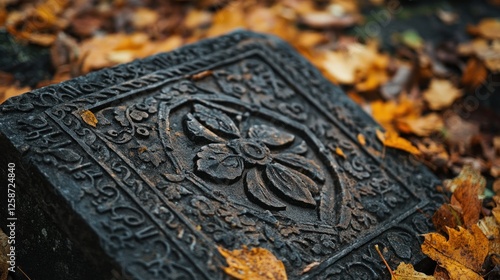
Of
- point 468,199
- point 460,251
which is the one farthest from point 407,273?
point 468,199

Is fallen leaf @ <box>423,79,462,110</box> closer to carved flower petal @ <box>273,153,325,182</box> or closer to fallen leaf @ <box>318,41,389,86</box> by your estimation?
fallen leaf @ <box>318,41,389,86</box>

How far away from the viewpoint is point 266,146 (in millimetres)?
2301

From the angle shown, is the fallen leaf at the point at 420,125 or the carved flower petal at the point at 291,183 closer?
the carved flower petal at the point at 291,183

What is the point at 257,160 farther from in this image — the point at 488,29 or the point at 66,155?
the point at 488,29

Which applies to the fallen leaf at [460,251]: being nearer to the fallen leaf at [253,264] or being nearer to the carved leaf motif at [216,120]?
the fallen leaf at [253,264]

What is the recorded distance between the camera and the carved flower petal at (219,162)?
81.0 inches

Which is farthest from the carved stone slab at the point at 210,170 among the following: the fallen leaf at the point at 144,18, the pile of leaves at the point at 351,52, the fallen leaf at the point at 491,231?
the fallen leaf at the point at 144,18

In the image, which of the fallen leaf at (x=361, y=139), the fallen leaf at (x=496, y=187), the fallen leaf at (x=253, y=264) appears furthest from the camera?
the fallen leaf at (x=496, y=187)

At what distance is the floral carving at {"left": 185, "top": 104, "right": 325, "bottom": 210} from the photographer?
2.09 m

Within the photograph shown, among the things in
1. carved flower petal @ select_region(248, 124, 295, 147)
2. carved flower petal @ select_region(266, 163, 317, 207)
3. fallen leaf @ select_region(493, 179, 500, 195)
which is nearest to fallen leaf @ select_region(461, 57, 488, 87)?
fallen leaf @ select_region(493, 179, 500, 195)

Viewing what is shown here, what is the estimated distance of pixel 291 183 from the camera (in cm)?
217

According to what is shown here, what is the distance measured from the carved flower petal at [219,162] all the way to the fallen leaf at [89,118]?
0.38 m

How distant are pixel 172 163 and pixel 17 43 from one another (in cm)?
169

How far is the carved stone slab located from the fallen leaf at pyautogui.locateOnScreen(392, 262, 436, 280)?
6 centimetres
